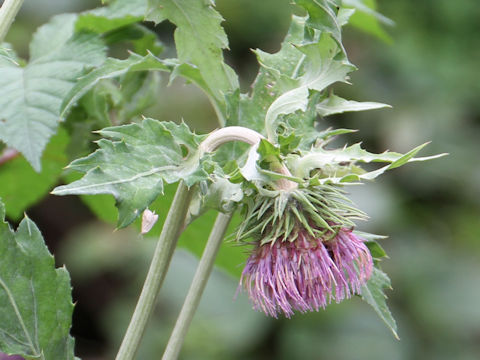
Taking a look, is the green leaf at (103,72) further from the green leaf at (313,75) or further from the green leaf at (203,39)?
the green leaf at (313,75)

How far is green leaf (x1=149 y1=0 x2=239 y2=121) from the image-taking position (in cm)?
106

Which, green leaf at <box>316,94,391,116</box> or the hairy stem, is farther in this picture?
the hairy stem

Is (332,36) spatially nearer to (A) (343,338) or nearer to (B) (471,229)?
(A) (343,338)

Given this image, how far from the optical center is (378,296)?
3.64ft

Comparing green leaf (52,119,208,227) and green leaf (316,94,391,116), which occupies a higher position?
green leaf (52,119,208,227)

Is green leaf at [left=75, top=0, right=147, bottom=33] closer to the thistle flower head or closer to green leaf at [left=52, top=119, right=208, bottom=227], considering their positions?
green leaf at [left=52, top=119, right=208, bottom=227]

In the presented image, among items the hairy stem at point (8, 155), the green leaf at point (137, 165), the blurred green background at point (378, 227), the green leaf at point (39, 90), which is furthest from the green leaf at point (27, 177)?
the blurred green background at point (378, 227)

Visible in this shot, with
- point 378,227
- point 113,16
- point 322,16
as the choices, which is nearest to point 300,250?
point 322,16

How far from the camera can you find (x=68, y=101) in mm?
1055

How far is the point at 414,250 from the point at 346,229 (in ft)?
9.40

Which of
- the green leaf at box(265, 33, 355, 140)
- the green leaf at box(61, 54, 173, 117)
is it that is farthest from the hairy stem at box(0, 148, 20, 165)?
the green leaf at box(265, 33, 355, 140)

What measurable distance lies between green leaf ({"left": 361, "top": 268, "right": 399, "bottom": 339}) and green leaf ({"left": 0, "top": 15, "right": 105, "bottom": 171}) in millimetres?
538

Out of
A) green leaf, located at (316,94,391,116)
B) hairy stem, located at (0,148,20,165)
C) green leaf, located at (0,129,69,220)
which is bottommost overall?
green leaf, located at (0,129,69,220)

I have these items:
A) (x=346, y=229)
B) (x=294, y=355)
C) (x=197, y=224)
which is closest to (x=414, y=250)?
(x=294, y=355)
